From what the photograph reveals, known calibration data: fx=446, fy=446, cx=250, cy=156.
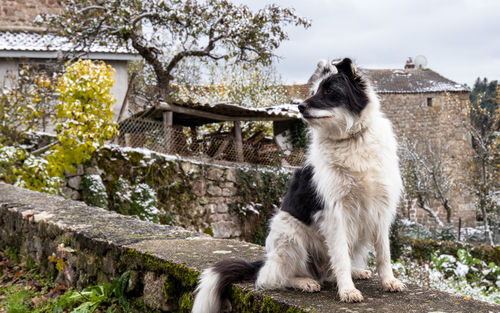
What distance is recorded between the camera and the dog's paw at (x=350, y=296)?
2076mm

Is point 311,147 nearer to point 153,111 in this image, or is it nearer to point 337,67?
point 337,67

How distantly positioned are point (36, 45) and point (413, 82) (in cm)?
2150

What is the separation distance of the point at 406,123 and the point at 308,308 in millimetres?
26855

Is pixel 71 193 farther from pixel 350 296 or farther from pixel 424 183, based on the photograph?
pixel 424 183

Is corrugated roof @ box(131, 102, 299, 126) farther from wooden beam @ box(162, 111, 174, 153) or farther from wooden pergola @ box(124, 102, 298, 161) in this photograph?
wooden beam @ box(162, 111, 174, 153)

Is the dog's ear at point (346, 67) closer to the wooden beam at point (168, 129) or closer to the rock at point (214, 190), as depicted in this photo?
Result: the wooden beam at point (168, 129)

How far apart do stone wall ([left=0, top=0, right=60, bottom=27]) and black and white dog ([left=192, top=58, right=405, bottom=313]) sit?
20379mm

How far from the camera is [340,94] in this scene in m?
2.29

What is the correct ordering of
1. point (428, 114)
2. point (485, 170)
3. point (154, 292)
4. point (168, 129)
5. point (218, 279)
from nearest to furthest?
1. point (218, 279)
2. point (154, 292)
3. point (168, 129)
4. point (485, 170)
5. point (428, 114)

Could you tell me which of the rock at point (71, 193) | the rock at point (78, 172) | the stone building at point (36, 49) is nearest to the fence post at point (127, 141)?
the rock at point (78, 172)

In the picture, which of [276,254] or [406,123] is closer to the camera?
[276,254]

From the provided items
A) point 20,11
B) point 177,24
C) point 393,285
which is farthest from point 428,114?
point 393,285

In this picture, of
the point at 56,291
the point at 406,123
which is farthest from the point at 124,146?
the point at 406,123

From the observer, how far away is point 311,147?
8.33 feet
